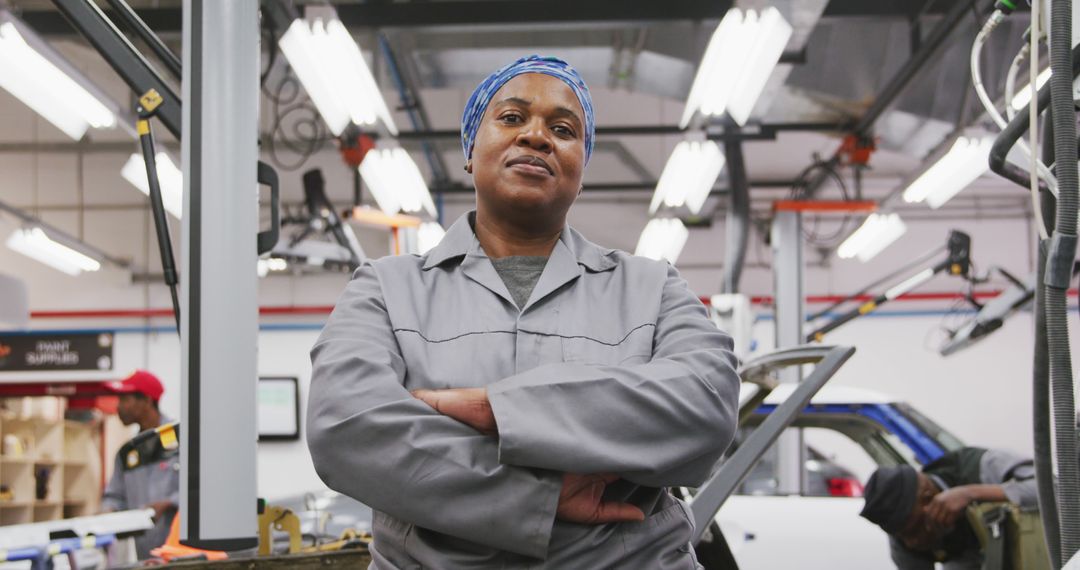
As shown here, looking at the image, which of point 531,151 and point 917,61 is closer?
point 531,151

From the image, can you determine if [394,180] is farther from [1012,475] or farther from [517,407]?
[517,407]

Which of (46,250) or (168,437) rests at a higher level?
(46,250)

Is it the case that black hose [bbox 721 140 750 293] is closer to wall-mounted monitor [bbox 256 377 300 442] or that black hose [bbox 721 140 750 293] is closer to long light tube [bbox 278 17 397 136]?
long light tube [bbox 278 17 397 136]

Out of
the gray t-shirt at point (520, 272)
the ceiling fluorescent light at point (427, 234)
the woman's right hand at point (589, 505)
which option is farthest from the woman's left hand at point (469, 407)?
the ceiling fluorescent light at point (427, 234)

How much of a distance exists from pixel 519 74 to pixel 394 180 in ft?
19.6

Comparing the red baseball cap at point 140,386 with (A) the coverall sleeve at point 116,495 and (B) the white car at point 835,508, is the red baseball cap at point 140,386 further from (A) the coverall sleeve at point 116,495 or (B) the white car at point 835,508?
(B) the white car at point 835,508

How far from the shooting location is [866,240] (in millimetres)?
9688

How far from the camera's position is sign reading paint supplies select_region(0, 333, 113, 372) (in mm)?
9164

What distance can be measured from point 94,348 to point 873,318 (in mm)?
10943

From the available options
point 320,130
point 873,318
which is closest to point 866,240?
point 873,318

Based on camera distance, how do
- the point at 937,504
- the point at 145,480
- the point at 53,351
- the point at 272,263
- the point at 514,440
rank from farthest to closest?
the point at 272,263, the point at 53,351, the point at 145,480, the point at 937,504, the point at 514,440

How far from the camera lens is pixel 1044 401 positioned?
1903 millimetres

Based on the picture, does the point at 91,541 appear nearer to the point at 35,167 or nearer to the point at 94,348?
the point at 94,348

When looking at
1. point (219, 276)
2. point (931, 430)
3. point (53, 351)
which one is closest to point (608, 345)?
point (219, 276)
